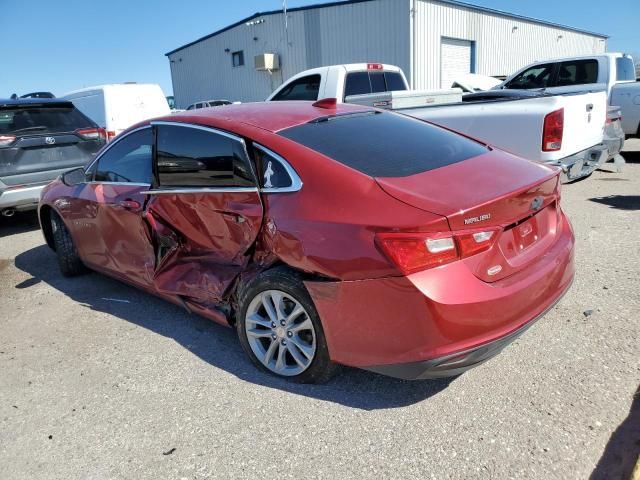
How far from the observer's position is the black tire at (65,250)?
16.1 ft

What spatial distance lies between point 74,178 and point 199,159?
6.30 feet

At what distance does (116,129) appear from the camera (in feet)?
30.5

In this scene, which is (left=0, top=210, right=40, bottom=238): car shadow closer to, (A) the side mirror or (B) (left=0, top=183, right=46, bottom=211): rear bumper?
(B) (left=0, top=183, right=46, bottom=211): rear bumper

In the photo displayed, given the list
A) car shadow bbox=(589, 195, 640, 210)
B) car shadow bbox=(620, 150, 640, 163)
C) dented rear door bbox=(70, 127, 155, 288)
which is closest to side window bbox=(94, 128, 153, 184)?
dented rear door bbox=(70, 127, 155, 288)

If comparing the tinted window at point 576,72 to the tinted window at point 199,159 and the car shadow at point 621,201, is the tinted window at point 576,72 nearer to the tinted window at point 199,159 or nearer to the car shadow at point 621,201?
the car shadow at point 621,201

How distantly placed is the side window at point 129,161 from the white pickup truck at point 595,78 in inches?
332

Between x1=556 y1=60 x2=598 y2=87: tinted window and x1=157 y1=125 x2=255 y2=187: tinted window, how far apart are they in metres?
9.68

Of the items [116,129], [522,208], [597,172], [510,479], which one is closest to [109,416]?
[510,479]

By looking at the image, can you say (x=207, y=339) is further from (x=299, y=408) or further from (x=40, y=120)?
(x=40, y=120)

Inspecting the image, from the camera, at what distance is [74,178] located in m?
4.62

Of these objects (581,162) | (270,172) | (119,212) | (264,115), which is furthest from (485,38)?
(270,172)

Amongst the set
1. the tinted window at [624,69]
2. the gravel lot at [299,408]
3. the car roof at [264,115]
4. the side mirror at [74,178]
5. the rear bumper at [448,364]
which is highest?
the tinted window at [624,69]

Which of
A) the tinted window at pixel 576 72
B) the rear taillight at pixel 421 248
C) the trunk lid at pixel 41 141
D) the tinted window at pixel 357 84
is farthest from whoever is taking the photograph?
the tinted window at pixel 576 72

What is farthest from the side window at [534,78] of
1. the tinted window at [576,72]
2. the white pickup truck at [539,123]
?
the white pickup truck at [539,123]
